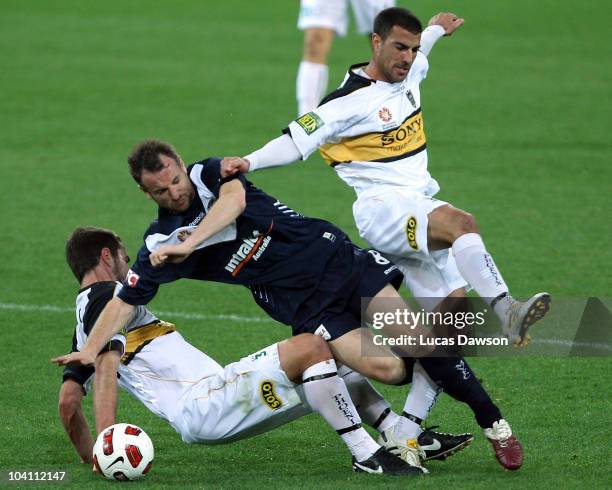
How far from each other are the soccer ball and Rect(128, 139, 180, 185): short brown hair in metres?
1.20

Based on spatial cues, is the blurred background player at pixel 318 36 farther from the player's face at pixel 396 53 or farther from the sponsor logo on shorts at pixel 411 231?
the sponsor logo on shorts at pixel 411 231

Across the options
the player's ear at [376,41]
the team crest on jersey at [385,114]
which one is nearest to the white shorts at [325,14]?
the player's ear at [376,41]

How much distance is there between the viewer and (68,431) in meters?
6.29

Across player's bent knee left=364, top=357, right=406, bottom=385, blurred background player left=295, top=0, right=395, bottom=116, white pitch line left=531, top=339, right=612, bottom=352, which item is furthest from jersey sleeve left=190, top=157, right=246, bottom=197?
blurred background player left=295, top=0, right=395, bottom=116

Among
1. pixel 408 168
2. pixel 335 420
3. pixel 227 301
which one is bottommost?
pixel 227 301

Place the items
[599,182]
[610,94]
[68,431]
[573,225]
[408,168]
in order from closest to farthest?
[68,431] < [408,168] < [573,225] < [599,182] < [610,94]

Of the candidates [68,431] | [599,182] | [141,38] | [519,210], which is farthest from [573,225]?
[141,38]

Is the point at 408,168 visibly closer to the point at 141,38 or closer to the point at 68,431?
the point at 68,431

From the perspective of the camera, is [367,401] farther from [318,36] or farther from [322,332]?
[318,36]

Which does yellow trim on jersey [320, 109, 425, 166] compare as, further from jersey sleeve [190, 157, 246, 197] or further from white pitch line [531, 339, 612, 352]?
white pitch line [531, 339, 612, 352]

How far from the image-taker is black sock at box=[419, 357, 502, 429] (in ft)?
20.4

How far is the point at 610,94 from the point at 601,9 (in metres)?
6.02

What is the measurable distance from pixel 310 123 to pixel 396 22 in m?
0.73

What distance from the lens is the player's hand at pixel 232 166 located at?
20.6ft
